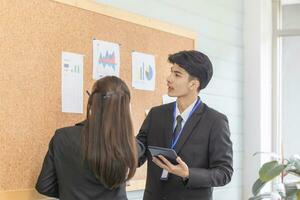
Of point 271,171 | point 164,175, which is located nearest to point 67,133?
point 164,175

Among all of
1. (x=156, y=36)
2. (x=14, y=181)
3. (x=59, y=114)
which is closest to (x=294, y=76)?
(x=156, y=36)

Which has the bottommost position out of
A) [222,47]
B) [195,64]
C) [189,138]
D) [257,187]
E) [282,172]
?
[257,187]

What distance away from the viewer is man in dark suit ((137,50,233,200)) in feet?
8.66

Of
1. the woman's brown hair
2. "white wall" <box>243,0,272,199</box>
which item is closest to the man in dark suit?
the woman's brown hair

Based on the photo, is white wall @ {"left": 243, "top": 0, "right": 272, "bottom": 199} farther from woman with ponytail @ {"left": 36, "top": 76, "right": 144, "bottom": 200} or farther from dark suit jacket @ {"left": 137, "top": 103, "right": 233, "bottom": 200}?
woman with ponytail @ {"left": 36, "top": 76, "right": 144, "bottom": 200}

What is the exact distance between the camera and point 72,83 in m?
2.73

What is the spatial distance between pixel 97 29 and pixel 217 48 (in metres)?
1.72

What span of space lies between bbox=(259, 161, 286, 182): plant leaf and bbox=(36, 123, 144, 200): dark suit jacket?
150 cm

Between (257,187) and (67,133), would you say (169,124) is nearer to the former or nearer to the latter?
(67,133)

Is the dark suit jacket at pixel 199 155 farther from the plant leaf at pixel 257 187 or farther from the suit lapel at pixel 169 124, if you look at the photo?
the plant leaf at pixel 257 187

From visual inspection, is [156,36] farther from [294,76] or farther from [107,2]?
[294,76]

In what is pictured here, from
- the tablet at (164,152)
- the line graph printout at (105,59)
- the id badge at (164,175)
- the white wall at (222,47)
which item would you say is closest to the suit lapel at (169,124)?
the id badge at (164,175)

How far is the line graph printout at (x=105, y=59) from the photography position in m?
2.90

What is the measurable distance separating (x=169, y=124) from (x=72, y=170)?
705mm
